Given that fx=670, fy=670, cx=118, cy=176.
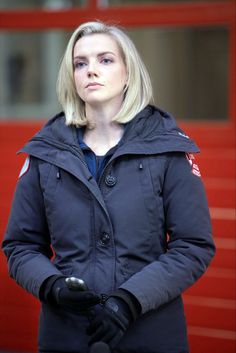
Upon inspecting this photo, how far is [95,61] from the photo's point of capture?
222 cm

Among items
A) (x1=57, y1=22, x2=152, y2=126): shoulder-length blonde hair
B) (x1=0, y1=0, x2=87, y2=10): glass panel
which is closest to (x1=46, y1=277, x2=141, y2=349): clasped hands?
(x1=57, y1=22, x2=152, y2=126): shoulder-length blonde hair

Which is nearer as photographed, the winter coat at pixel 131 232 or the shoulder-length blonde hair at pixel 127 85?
the winter coat at pixel 131 232

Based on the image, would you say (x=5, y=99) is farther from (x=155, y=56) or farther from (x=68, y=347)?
(x=68, y=347)

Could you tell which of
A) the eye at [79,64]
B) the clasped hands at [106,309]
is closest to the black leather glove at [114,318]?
the clasped hands at [106,309]

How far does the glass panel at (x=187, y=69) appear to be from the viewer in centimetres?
499

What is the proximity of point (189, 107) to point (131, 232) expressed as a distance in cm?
313

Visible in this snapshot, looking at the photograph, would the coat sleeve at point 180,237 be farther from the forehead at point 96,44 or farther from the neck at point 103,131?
the forehead at point 96,44

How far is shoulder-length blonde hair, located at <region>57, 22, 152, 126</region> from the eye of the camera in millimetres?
2230

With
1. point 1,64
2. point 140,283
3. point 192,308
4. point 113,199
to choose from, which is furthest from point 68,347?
point 1,64

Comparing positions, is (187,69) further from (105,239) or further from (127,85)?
(105,239)

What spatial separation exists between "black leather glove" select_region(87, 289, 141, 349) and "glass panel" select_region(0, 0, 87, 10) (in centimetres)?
279

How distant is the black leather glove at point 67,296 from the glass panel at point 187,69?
301cm

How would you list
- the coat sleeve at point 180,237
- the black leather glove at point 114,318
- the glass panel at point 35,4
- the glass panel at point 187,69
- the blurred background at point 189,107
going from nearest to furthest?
the black leather glove at point 114,318 → the coat sleeve at point 180,237 → the blurred background at point 189,107 → the glass panel at point 35,4 → the glass panel at point 187,69

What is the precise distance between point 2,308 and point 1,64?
2.37 meters
